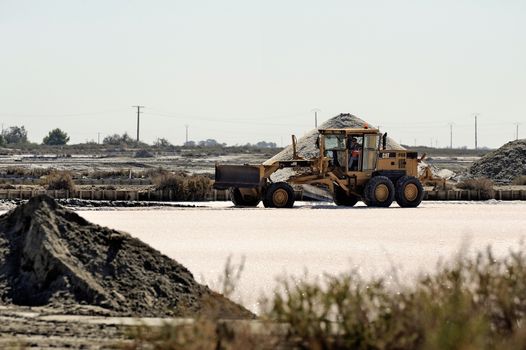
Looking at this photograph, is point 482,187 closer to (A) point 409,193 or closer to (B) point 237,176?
(A) point 409,193

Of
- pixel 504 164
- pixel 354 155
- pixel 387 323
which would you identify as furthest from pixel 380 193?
pixel 387 323

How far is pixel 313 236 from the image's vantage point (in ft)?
67.0

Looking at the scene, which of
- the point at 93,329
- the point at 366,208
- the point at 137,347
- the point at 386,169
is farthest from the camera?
the point at 386,169

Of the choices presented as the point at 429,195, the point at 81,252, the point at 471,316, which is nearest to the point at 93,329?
the point at 81,252

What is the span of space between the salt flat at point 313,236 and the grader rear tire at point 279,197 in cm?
70

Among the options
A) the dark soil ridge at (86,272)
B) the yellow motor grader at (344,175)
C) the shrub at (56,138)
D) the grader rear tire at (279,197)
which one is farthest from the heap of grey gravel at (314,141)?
the shrub at (56,138)

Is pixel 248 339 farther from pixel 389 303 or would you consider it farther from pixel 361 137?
pixel 361 137

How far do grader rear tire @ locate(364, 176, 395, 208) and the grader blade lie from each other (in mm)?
3255

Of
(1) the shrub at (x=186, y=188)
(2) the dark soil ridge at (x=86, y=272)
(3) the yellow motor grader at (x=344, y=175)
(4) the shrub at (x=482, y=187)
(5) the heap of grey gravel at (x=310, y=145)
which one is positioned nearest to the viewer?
(2) the dark soil ridge at (x=86, y=272)

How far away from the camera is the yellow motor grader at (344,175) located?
Answer: 104ft

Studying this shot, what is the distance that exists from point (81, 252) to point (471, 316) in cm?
490

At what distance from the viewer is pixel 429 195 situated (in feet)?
123

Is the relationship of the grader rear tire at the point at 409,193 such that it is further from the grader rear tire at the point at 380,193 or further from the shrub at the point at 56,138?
the shrub at the point at 56,138

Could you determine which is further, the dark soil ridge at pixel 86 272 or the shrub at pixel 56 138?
the shrub at pixel 56 138
